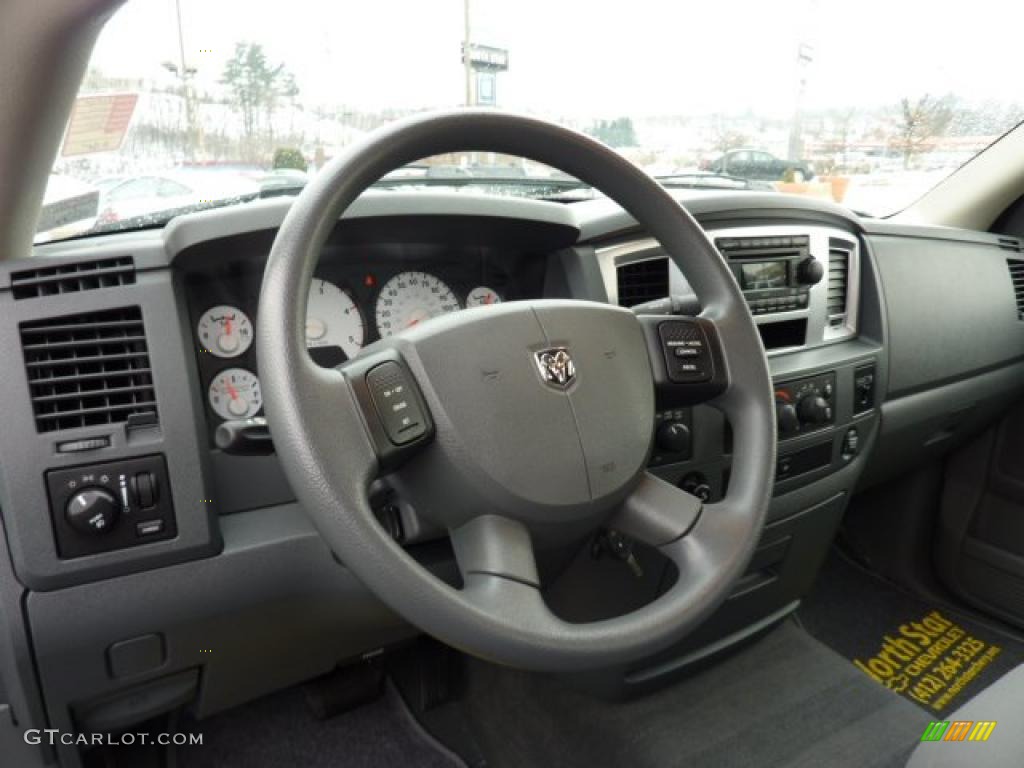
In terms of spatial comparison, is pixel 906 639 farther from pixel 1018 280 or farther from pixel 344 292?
pixel 344 292

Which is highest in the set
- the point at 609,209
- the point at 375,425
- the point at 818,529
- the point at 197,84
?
the point at 197,84

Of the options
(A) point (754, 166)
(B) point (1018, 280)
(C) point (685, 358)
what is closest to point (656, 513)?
(C) point (685, 358)

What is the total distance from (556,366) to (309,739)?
1.32 m

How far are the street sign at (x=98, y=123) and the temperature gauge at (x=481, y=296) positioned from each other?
0.62m

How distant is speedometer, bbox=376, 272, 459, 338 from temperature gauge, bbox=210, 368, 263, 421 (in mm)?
232

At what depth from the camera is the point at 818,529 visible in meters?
1.94

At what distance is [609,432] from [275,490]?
1.86 ft

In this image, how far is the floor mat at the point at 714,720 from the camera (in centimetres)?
159

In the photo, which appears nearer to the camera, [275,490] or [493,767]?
[275,490]

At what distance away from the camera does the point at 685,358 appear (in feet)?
3.68

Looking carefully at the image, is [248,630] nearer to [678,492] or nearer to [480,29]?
[678,492]

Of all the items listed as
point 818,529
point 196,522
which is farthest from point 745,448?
point 818,529

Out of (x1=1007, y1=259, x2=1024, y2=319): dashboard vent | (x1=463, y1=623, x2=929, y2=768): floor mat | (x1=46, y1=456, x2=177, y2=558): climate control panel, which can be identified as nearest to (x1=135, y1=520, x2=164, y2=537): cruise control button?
(x1=46, y1=456, x2=177, y2=558): climate control panel

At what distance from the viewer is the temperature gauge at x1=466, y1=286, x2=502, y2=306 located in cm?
145
